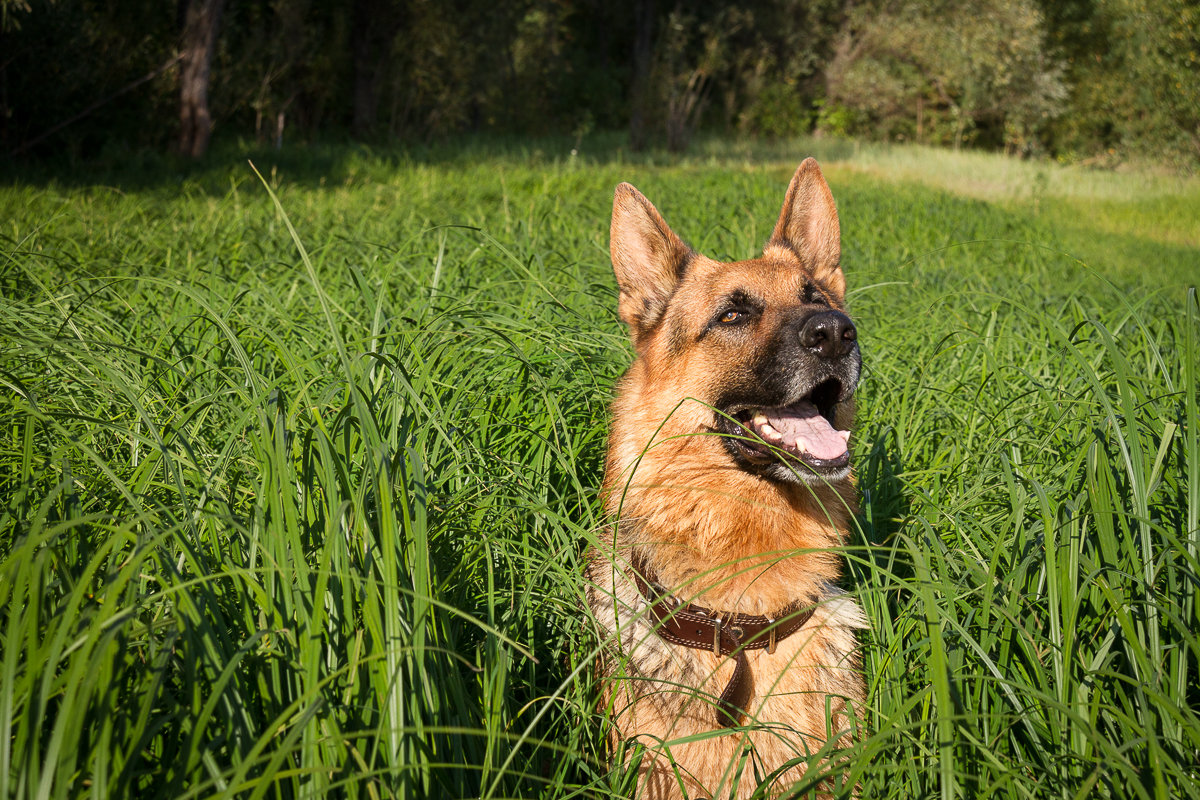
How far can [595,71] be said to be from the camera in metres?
34.0

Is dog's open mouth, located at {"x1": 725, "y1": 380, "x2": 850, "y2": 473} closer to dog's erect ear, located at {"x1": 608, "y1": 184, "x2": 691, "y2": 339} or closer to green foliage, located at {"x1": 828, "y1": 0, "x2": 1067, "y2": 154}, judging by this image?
dog's erect ear, located at {"x1": 608, "y1": 184, "x2": 691, "y2": 339}

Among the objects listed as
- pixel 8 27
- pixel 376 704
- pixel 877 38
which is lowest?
pixel 376 704

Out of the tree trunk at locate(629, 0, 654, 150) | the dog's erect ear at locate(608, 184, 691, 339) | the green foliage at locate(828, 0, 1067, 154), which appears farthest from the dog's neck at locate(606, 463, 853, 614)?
the green foliage at locate(828, 0, 1067, 154)

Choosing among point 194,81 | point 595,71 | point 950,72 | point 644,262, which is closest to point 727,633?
point 644,262

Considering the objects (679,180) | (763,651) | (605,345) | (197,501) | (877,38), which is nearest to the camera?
(197,501)

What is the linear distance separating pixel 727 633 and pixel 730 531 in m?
0.32

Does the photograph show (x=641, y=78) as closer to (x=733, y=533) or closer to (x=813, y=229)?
(x=813, y=229)

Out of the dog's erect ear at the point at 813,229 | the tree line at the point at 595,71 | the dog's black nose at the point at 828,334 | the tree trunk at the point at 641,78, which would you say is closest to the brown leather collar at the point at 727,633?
the dog's black nose at the point at 828,334

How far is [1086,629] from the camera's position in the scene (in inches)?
65.2

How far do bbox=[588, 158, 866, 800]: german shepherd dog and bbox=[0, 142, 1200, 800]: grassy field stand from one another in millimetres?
132

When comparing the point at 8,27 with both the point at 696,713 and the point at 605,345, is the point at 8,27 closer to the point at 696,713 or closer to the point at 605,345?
the point at 605,345

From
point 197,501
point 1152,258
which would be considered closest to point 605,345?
point 197,501

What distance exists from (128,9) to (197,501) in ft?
53.8

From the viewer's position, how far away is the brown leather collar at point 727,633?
6.23 ft
